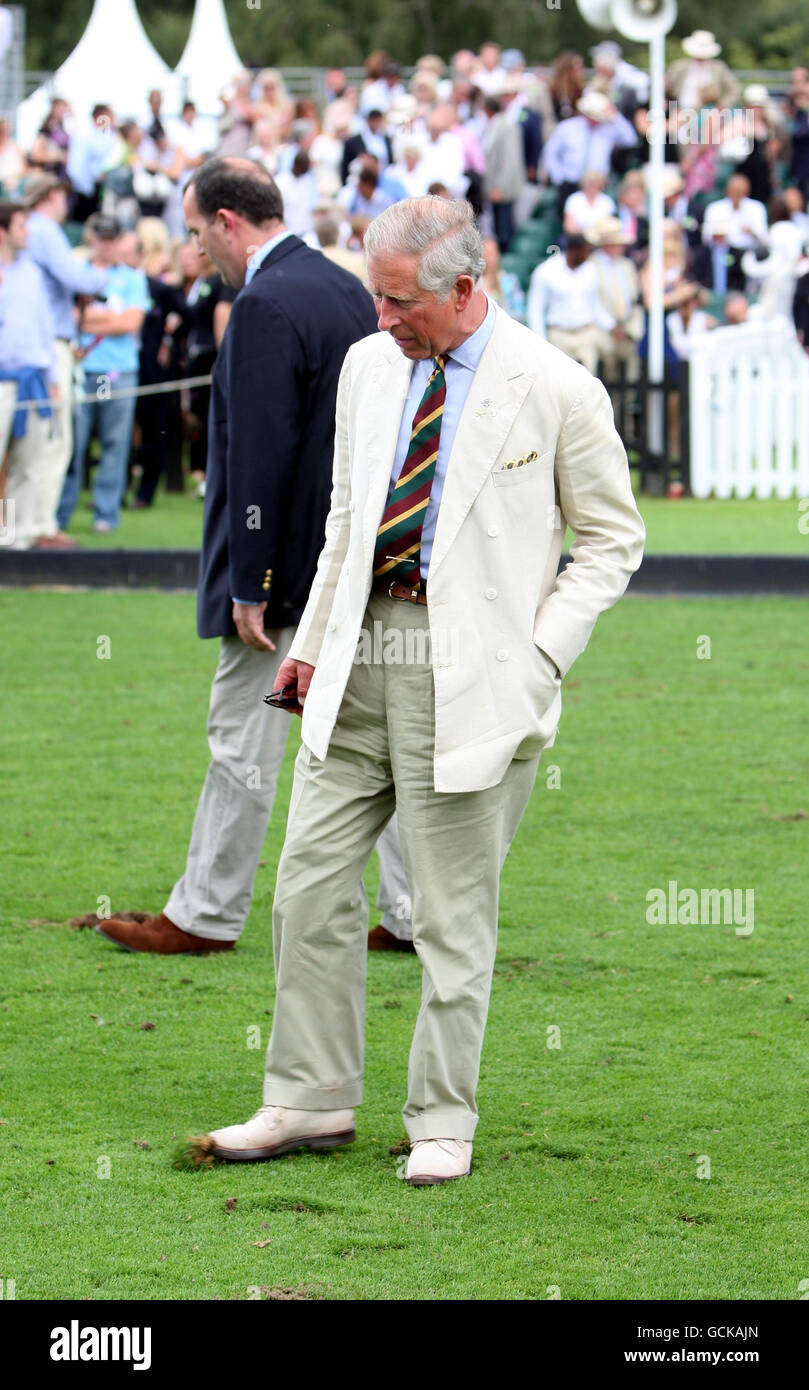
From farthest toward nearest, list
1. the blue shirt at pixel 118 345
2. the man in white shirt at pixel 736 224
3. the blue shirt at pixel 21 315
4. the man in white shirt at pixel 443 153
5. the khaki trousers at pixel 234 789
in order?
the man in white shirt at pixel 736 224
the man in white shirt at pixel 443 153
the blue shirt at pixel 118 345
the blue shirt at pixel 21 315
the khaki trousers at pixel 234 789

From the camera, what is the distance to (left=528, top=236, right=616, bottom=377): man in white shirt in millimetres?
18094

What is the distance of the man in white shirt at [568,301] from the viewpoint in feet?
59.4

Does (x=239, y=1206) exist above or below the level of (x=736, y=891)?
above

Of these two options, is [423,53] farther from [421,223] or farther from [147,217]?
[421,223]

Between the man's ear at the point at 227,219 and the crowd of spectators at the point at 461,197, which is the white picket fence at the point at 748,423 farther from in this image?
the man's ear at the point at 227,219

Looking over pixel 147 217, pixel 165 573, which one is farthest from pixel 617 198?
pixel 165 573

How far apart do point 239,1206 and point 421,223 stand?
6.71 feet

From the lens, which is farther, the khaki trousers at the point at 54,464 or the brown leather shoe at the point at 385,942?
the khaki trousers at the point at 54,464

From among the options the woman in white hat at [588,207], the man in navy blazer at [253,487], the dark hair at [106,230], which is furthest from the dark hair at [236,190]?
the woman in white hat at [588,207]

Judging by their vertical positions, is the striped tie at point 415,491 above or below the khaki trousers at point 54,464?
above

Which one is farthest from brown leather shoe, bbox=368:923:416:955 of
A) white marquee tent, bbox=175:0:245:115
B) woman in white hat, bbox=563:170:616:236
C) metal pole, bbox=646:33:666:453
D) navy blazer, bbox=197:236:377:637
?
white marquee tent, bbox=175:0:245:115

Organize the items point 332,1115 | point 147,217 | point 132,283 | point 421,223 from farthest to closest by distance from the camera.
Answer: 1. point 147,217
2. point 132,283
3. point 332,1115
4. point 421,223

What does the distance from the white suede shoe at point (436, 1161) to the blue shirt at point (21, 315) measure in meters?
10.2

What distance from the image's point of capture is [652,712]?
31.7 feet
